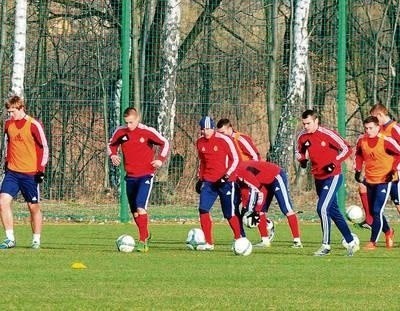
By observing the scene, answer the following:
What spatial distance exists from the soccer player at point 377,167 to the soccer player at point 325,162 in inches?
29.5

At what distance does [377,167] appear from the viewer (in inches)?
731

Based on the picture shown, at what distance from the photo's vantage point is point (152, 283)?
1291 cm

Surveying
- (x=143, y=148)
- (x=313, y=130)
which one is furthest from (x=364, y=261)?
(x=143, y=148)

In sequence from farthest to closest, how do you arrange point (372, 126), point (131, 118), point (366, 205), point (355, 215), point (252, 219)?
point (355, 215) < point (366, 205) < point (252, 219) < point (131, 118) < point (372, 126)

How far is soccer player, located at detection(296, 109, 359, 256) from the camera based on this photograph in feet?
57.6

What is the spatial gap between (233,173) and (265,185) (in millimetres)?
1416

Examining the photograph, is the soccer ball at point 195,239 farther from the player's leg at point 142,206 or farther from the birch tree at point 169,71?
the birch tree at point 169,71

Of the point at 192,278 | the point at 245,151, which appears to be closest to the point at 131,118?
the point at 245,151

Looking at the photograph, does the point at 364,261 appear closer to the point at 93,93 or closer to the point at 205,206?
the point at 205,206

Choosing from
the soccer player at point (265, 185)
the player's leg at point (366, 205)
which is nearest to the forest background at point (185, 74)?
the player's leg at point (366, 205)

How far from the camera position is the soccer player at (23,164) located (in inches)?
704

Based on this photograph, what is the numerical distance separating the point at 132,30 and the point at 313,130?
845 cm

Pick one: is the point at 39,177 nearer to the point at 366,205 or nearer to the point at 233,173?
the point at 233,173

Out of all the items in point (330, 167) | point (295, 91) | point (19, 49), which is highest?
point (19, 49)
